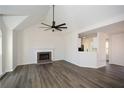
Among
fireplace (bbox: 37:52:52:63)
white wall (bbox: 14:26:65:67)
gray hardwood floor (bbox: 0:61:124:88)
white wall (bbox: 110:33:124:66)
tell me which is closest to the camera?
gray hardwood floor (bbox: 0:61:124:88)

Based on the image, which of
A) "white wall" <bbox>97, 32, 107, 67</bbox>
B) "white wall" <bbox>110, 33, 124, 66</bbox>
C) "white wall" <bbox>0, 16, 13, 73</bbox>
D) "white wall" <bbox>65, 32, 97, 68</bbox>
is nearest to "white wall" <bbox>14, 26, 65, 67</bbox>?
"white wall" <bbox>65, 32, 97, 68</bbox>

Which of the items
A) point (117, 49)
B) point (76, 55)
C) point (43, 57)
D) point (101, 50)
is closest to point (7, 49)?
point (43, 57)

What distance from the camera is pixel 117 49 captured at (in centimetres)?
711

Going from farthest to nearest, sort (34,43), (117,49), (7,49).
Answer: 1. (34,43)
2. (117,49)
3. (7,49)

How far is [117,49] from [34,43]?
6.04 metres

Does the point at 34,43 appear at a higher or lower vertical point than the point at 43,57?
higher

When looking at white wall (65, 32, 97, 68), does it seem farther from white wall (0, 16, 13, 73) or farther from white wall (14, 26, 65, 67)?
white wall (0, 16, 13, 73)

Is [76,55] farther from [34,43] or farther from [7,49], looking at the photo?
[7,49]

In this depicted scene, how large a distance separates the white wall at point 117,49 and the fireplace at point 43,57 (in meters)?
4.82

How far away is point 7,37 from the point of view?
5.49m

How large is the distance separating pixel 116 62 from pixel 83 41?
275 centimetres

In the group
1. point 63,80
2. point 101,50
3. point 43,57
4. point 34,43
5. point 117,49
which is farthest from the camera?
point 43,57

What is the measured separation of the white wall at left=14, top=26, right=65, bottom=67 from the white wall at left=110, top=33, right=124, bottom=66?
395 cm

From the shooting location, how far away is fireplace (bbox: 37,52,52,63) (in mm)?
8219
